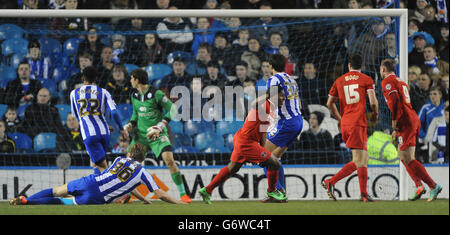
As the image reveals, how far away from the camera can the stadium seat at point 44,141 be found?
10.3 metres

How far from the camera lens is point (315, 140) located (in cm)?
1032

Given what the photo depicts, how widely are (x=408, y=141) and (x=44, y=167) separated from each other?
201 inches

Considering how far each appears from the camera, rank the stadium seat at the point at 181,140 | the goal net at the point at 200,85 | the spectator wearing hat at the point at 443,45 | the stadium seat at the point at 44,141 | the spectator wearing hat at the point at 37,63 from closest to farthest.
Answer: the goal net at the point at 200,85, the stadium seat at the point at 44,141, the stadium seat at the point at 181,140, the spectator wearing hat at the point at 37,63, the spectator wearing hat at the point at 443,45

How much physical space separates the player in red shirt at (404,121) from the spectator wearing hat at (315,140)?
1.97m

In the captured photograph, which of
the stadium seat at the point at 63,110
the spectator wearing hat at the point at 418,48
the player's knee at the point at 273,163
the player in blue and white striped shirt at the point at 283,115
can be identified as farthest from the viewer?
the spectator wearing hat at the point at 418,48

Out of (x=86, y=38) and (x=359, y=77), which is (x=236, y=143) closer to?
(x=359, y=77)

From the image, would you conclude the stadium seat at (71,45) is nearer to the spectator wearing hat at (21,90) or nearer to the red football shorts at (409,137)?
the spectator wearing hat at (21,90)

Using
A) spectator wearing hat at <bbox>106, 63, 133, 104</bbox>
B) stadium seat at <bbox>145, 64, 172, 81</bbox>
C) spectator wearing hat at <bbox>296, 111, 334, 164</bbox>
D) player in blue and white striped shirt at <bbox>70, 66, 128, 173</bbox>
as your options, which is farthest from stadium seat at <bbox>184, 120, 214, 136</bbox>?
player in blue and white striped shirt at <bbox>70, 66, 128, 173</bbox>

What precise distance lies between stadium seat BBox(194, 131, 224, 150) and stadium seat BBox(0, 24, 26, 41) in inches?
130

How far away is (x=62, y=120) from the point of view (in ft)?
34.4

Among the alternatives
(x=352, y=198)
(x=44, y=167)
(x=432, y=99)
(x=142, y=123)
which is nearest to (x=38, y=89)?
(x=44, y=167)

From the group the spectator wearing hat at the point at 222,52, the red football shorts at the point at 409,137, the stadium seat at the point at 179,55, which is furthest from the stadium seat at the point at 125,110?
the red football shorts at the point at 409,137

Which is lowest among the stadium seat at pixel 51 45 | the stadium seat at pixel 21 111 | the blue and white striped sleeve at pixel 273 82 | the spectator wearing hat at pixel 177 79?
the stadium seat at pixel 21 111

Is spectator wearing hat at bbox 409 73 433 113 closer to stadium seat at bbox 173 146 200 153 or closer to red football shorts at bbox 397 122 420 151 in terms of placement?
red football shorts at bbox 397 122 420 151
